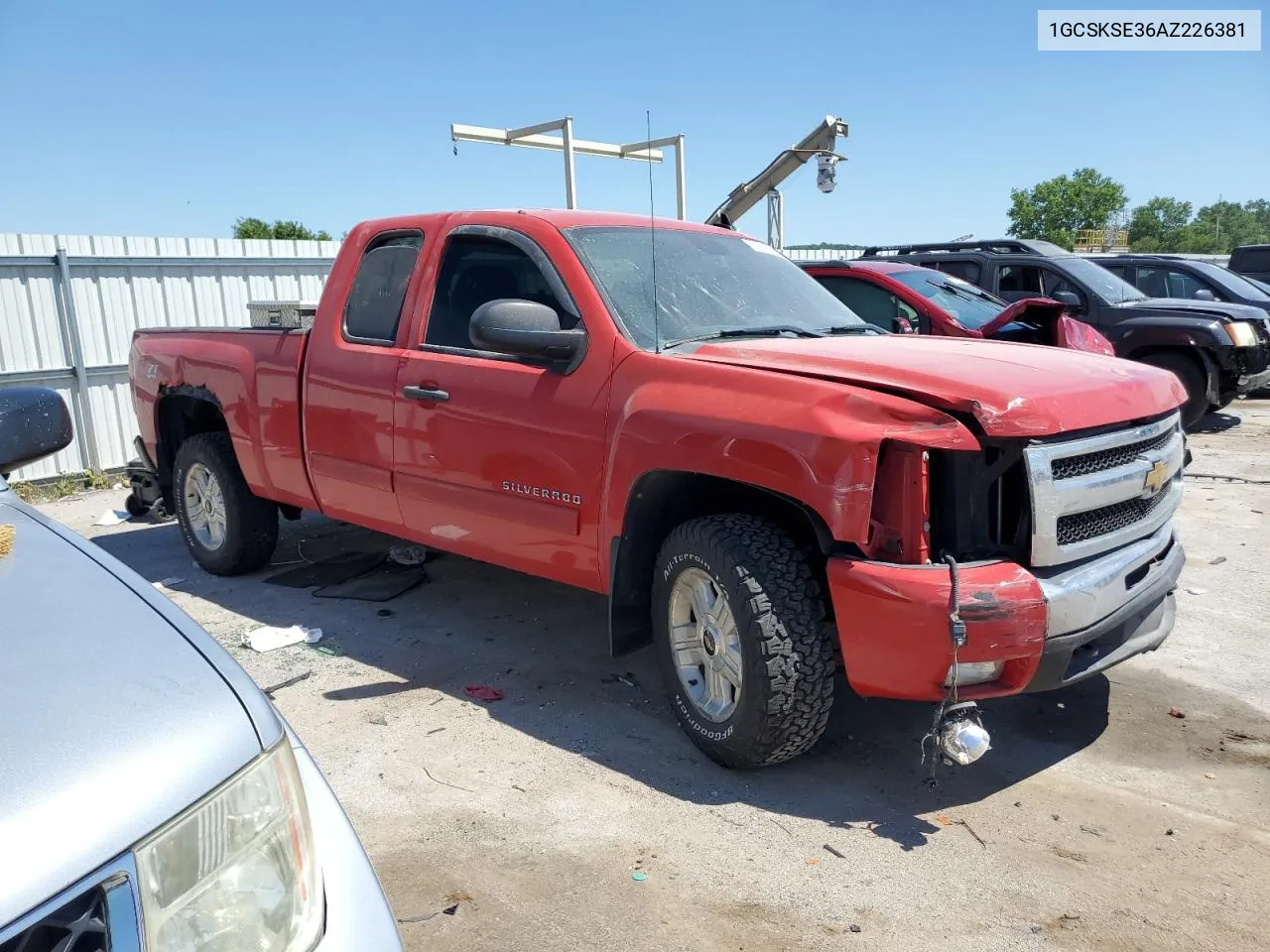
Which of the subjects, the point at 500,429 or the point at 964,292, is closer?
the point at 500,429

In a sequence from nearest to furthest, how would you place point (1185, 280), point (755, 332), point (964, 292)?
point (755, 332), point (964, 292), point (1185, 280)

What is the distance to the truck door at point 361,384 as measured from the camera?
4.61 meters

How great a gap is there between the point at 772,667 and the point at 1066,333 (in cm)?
569

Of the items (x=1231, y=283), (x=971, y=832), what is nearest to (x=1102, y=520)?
(x=971, y=832)

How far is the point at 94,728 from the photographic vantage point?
147cm

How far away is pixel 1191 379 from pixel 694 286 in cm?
828

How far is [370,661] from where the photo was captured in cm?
461

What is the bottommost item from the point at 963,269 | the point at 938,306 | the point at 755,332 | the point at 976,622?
the point at 976,622

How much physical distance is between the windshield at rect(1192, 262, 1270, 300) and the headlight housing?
2616mm

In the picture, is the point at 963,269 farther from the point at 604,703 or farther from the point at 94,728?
the point at 94,728

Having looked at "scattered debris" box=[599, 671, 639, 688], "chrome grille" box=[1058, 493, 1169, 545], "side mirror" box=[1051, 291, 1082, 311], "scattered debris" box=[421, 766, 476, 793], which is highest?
"side mirror" box=[1051, 291, 1082, 311]

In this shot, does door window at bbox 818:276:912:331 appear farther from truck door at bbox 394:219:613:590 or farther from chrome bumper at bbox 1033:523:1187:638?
chrome bumper at bbox 1033:523:1187:638

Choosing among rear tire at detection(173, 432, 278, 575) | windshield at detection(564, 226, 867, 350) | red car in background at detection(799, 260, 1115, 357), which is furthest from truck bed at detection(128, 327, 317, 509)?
red car in background at detection(799, 260, 1115, 357)

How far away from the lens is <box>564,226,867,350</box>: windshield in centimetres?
395
